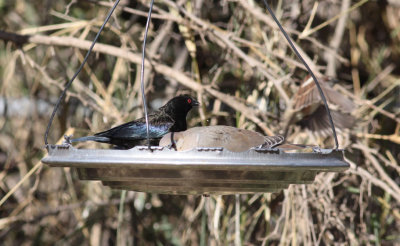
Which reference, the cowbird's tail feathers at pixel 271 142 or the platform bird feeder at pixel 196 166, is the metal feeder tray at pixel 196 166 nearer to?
the platform bird feeder at pixel 196 166

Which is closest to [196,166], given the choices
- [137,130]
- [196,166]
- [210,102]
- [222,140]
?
[196,166]

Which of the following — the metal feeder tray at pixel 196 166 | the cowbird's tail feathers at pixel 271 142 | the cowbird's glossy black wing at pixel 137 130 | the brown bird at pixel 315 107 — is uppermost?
the brown bird at pixel 315 107

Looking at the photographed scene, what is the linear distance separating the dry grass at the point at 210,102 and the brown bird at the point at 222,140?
1405 millimetres

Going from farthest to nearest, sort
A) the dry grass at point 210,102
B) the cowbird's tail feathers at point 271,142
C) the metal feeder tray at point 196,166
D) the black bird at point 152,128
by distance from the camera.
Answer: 1. the dry grass at point 210,102
2. the black bird at point 152,128
3. the cowbird's tail feathers at point 271,142
4. the metal feeder tray at point 196,166

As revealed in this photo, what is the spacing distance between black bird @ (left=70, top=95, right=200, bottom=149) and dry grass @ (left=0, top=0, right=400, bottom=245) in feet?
2.40

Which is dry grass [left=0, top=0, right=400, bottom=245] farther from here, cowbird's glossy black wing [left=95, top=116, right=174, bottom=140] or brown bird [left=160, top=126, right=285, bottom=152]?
brown bird [left=160, top=126, right=285, bottom=152]

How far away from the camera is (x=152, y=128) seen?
2320 millimetres

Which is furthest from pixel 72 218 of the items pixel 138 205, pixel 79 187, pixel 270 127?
pixel 270 127

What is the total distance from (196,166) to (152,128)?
104 cm

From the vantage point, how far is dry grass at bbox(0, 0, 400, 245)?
327 centimetres

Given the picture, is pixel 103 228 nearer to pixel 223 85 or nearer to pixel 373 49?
pixel 223 85

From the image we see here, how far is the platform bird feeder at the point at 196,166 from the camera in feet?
4.31

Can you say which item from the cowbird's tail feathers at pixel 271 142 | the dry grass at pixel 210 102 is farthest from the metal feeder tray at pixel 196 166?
the dry grass at pixel 210 102

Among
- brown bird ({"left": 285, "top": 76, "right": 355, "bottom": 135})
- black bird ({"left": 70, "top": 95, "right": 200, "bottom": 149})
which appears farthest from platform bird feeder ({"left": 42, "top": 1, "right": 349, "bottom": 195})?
brown bird ({"left": 285, "top": 76, "right": 355, "bottom": 135})
